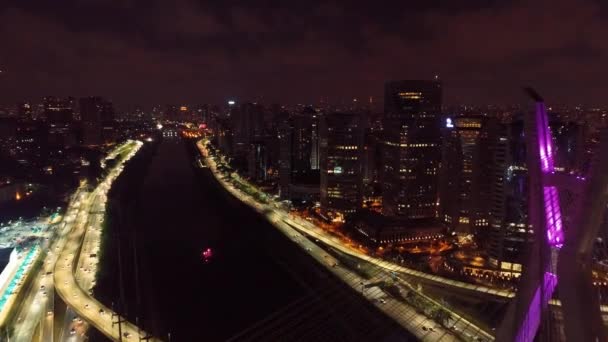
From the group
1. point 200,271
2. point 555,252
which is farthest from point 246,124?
point 555,252

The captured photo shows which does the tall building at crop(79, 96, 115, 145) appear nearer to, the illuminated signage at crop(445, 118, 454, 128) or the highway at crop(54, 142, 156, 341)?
the highway at crop(54, 142, 156, 341)

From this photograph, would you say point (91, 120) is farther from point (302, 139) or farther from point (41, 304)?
point (41, 304)

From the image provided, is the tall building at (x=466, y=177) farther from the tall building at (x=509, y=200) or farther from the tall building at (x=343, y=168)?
the tall building at (x=343, y=168)

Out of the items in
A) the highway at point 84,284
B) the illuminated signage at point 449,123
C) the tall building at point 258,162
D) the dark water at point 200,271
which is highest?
the illuminated signage at point 449,123

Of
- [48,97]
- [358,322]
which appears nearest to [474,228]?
[358,322]

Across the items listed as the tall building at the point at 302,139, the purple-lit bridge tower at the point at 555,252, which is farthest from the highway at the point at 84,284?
the tall building at the point at 302,139
